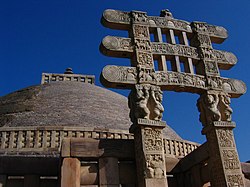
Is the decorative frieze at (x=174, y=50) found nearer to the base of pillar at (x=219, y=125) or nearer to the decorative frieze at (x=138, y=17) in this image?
the decorative frieze at (x=138, y=17)

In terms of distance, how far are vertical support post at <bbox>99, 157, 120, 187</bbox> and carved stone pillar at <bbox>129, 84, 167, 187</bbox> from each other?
46cm

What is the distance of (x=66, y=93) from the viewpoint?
17.9 m

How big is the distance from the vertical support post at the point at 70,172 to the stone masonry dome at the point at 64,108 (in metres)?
6.96

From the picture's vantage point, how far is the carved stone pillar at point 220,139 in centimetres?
596

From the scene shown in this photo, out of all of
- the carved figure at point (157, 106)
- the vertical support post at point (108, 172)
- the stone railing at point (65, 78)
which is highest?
the stone railing at point (65, 78)

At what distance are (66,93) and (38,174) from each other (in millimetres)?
11906

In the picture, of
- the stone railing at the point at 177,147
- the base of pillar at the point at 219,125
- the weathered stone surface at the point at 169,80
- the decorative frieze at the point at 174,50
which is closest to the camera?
the weathered stone surface at the point at 169,80

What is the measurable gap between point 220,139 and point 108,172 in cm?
259

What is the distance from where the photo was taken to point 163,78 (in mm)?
6648

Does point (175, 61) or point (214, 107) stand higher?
point (175, 61)

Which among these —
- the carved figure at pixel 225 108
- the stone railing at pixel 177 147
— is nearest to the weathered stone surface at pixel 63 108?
the stone railing at pixel 177 147

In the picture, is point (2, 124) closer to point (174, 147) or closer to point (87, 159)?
point (174, 147)

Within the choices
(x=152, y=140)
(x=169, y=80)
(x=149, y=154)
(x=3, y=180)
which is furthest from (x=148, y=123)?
(x=3, y=180)

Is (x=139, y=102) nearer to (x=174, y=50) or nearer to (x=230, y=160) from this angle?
(x=174, y=50)
